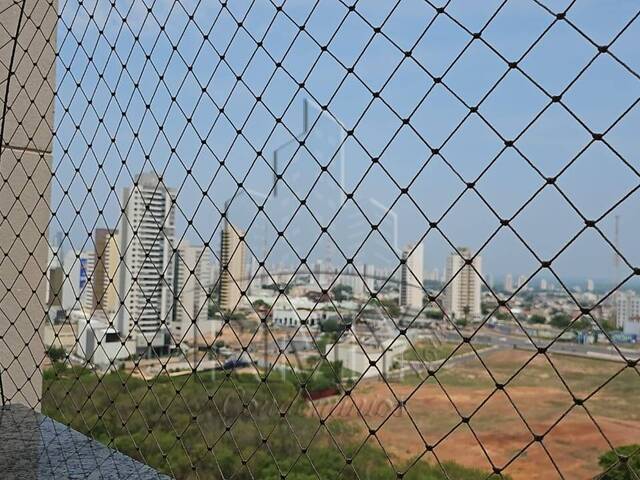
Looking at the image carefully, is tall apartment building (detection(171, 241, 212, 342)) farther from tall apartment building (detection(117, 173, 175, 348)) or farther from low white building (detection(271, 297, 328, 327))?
low white building (detection(271, 297, 328, 327))

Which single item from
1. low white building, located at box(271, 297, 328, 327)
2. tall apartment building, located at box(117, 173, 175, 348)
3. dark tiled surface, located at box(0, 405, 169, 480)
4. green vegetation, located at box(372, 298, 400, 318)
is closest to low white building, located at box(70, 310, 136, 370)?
tall apartment building, located at box(117, 173, 175, 348)

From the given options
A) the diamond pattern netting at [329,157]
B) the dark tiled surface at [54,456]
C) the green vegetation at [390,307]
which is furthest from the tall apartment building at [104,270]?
the green vegetation at [390,307]

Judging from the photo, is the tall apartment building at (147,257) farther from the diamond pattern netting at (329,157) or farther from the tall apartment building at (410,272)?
the tall apartment building at (410,272)

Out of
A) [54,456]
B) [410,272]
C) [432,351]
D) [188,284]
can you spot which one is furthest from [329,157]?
[432,351]

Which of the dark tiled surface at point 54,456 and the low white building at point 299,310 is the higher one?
the low white building at point 299,310

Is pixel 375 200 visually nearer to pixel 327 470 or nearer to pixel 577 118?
pixel 577 118

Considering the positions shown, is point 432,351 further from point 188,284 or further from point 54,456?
point 54,456
